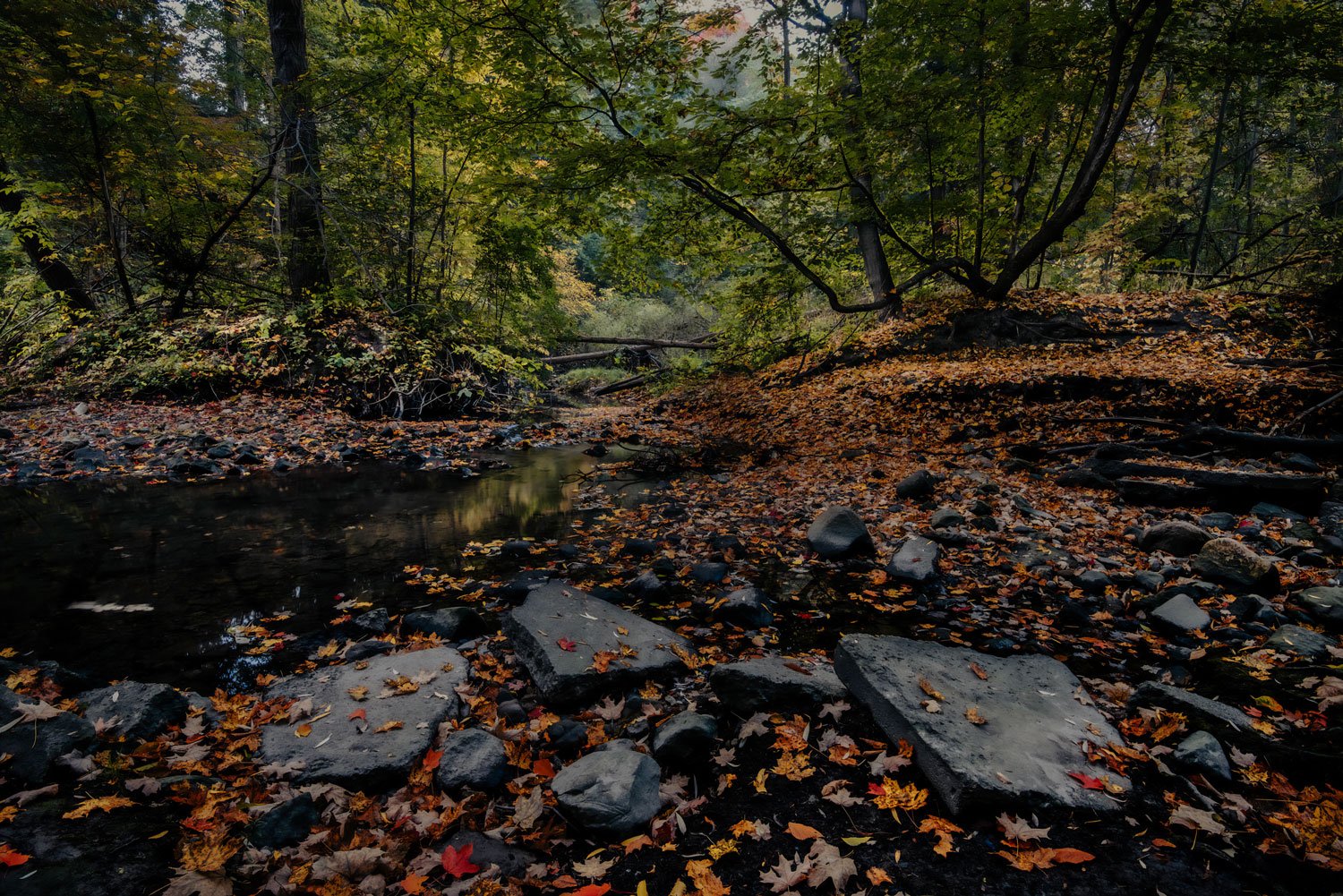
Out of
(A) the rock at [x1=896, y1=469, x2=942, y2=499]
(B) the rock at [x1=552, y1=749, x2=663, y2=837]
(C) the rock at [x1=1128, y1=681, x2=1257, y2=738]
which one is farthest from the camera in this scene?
(A) the rock at [x1=896, y1=469, x2=942, y2=499]

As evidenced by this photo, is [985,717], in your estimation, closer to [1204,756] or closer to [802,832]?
[1204,756]

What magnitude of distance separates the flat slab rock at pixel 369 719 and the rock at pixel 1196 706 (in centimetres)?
368

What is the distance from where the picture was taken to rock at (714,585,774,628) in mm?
3865

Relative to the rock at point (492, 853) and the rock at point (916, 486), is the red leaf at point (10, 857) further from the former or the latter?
the rock at point (916, 486)

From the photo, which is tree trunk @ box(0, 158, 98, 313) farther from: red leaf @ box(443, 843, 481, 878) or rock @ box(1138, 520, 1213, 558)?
rock @ box(1138, 520, 1213, 558)

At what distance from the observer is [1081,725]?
2.52m

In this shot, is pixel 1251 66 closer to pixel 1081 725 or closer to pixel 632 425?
pixel 1081 725

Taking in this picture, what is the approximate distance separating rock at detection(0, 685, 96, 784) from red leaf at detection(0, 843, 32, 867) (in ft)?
1.47

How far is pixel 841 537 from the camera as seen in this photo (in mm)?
5059

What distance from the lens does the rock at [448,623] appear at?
12.0 ft

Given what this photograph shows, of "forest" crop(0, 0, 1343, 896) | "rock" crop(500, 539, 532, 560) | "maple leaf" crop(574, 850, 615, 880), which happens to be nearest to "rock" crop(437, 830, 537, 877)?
"forest" crop(0, 0, 1343, 896)

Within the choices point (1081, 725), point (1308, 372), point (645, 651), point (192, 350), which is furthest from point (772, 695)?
point (192, 350)

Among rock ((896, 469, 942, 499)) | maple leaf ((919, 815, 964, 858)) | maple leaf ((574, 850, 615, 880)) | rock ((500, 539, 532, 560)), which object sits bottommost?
rock ((500, 539, 532, 560))

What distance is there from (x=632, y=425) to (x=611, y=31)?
8343 millimetres
